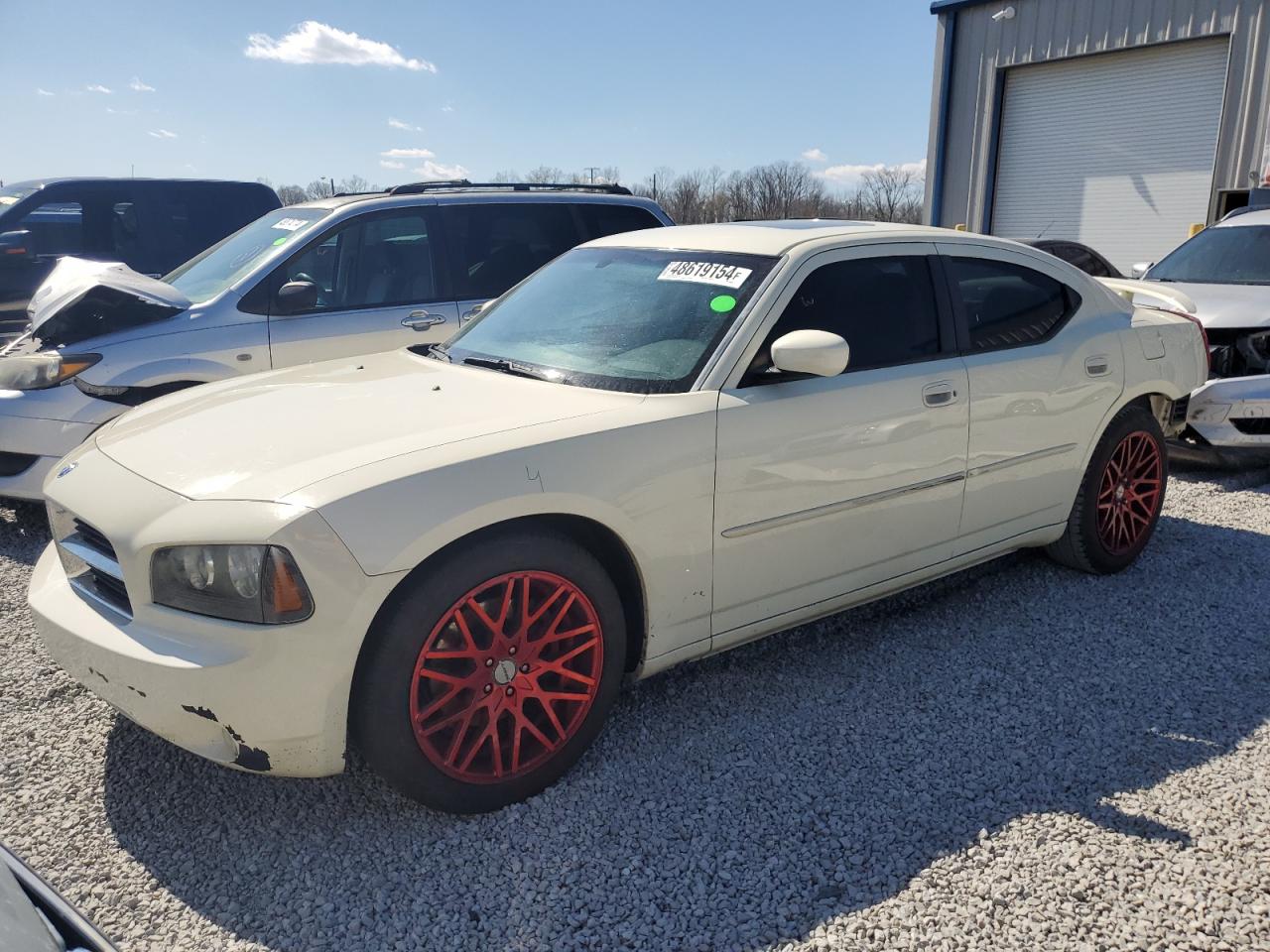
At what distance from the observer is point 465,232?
6.24 m

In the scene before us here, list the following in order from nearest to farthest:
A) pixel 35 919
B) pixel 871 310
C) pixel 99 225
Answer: pixel 35 919 → pixel 871 310 → pixel 99 225

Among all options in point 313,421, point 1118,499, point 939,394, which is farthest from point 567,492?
point 1118,499

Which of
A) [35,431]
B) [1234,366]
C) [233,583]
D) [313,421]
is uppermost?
[313,421]

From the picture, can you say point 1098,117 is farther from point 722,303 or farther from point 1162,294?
point 722,303

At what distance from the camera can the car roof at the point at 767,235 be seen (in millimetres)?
3562

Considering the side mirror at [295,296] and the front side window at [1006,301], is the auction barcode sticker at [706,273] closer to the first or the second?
the front side window at [1006,301]

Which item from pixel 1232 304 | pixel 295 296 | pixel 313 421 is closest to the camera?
pixel 313 421

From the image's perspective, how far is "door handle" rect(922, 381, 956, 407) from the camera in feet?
11.7

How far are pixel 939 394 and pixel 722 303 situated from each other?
3.00ft

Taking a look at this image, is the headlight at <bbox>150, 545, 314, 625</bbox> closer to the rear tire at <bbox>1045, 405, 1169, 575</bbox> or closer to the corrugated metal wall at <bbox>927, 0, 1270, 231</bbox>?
the rear tire at <bbox>1045, 405, 1169, 575</bbox>

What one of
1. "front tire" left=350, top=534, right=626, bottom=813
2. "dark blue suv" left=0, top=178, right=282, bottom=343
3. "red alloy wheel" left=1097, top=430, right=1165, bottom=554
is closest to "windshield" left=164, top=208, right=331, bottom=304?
"dark blue suv" left=0, top=178, right=282, bottom=343

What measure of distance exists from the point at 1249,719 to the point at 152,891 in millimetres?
3375

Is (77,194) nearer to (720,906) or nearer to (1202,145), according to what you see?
(720,906)

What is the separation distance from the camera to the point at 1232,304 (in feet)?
21.5
